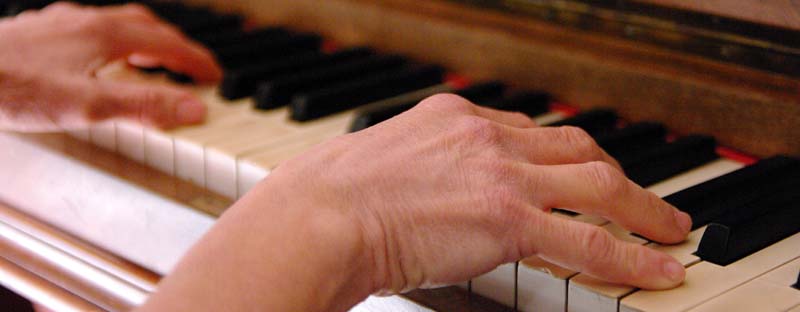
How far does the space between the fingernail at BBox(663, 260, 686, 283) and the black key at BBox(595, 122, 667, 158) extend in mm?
354

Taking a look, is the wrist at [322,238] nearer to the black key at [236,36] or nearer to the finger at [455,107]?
the finger at [455,107]

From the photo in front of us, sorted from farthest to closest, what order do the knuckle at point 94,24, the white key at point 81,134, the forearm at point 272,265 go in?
the knuckle at point 94,24, the white key at point 81,134, the forearm at point 272,265

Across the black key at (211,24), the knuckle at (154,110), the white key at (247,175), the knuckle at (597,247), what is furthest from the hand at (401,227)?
the black key at (211,24)

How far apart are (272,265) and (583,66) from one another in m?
0.75

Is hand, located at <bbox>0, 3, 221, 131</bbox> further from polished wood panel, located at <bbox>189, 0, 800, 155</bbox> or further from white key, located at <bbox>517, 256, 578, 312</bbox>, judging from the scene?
white key, located at <bbox>517, 256, 578, 312</bbox>

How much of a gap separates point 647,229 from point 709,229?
69 mm

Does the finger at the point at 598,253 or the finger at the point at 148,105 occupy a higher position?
the finger at the point at 598,253

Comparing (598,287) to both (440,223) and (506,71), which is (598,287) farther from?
(506,71)

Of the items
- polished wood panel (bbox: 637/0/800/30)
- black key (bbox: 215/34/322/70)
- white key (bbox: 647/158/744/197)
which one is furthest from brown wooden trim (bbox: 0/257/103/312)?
polished wood panel (bbox: 637/0/800/30)

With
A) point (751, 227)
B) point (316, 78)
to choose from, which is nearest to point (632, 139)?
point (751, 227)

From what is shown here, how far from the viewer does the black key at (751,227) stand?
992 millimetres

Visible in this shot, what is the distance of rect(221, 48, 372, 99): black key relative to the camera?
1585 mm

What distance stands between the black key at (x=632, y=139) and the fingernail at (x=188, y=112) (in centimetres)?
58

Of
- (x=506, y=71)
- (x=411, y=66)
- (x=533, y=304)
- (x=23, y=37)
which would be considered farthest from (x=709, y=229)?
(x=23, y=37)
